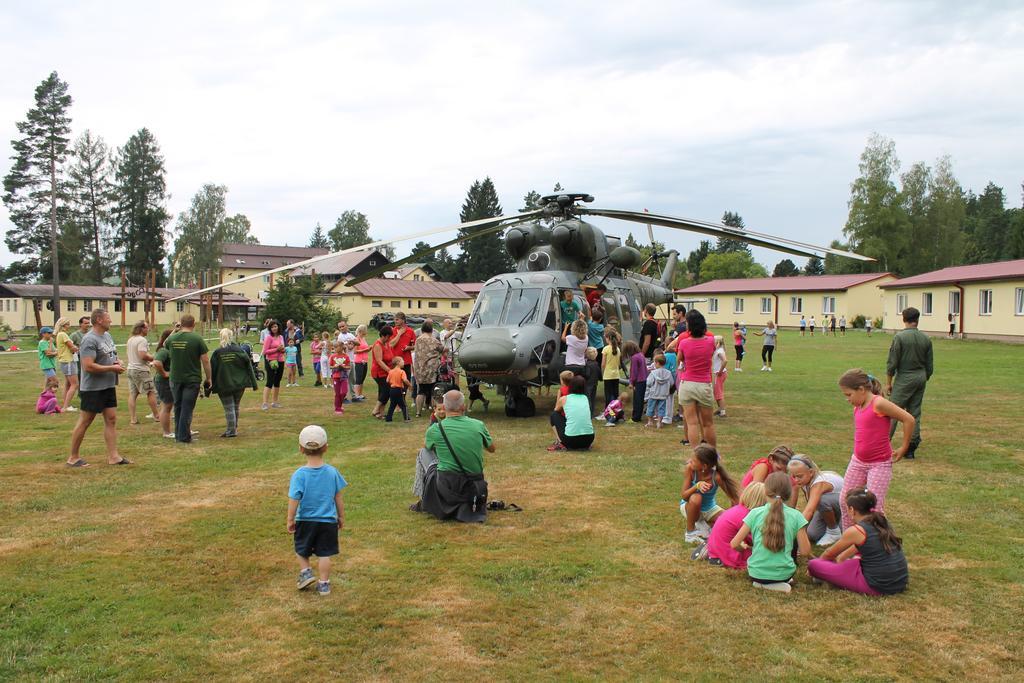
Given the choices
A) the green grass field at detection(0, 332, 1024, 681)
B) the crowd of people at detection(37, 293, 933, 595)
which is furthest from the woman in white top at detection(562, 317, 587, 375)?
the green grass field at detection(0, 332, 1024, 681)

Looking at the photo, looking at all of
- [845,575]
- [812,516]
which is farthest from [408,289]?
[845,575]

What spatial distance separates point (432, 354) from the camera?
42.0ft

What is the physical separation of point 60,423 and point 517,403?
25.6 ft

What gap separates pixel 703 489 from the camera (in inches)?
245

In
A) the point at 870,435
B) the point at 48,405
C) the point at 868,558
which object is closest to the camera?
the point at 868,558

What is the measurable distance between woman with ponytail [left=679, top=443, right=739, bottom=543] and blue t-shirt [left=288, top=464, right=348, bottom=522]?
115 inches

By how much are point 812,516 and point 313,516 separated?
390cm

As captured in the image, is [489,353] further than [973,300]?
No

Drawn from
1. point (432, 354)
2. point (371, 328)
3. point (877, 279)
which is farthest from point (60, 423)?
point (877, 279)

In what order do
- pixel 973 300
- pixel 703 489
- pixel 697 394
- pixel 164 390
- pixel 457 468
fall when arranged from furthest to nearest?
1. pixel 973 300
2. pixel 164 390
3. pixel 697 394
4. pixel 457 468
5. pixel 703 489

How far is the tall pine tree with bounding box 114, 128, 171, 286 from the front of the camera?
7188cm

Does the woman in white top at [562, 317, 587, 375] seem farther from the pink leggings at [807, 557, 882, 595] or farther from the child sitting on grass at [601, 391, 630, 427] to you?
the pink leggings at [807, 557, 882, 595]

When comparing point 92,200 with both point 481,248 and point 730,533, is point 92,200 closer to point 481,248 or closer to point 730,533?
point 481,248

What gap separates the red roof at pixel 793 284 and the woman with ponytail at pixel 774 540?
57.8 metres
